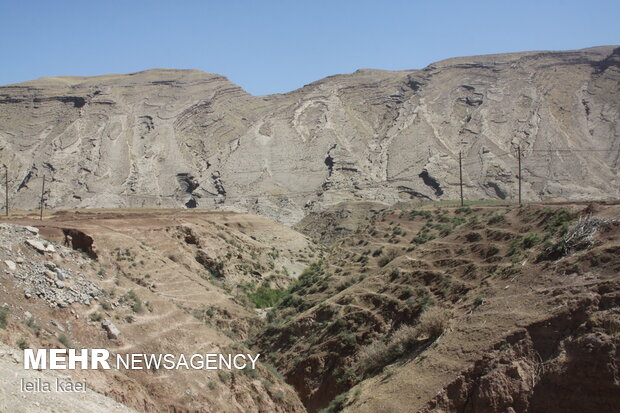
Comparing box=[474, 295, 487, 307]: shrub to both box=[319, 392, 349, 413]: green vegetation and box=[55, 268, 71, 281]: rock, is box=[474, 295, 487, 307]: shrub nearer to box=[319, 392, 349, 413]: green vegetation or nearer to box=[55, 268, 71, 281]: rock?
box=[319, 392, 349, 413]: green vegetation

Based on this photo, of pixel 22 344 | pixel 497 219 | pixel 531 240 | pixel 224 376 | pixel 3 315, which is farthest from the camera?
pixel 497 219

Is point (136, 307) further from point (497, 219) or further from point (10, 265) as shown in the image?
point (497, 219)

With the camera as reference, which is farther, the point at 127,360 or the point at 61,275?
the point at 61,275

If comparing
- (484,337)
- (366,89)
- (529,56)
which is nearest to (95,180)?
(366,89)

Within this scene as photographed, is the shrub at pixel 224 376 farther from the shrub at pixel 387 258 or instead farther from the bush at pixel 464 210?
the bush at pixel 464 210

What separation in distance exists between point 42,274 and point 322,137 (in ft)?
228

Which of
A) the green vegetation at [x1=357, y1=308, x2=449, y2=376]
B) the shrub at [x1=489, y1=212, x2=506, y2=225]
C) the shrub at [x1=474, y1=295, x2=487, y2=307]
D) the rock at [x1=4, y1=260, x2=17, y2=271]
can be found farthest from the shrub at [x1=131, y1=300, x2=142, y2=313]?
the shrub at [x1=489, y1=212, x2=506, y2=225]

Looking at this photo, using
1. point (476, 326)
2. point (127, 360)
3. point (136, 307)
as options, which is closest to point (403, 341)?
point (476, 326)

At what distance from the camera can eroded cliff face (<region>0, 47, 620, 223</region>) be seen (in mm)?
74750

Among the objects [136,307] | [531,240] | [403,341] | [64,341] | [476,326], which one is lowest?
[403,341]

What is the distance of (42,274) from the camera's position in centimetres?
1694

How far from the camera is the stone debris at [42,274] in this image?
1608 cm

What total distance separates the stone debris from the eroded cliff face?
50690 mm

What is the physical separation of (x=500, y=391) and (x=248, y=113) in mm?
85018
